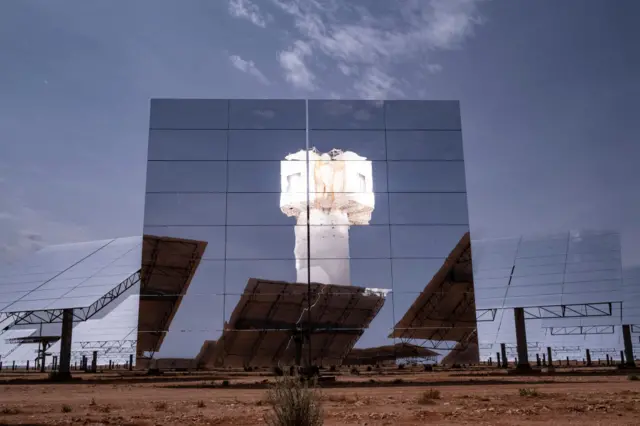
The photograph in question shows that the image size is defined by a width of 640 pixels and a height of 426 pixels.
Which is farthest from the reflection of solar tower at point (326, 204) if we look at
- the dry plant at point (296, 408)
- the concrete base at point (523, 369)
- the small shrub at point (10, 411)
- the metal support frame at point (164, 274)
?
the dry plant at point (296, 408)

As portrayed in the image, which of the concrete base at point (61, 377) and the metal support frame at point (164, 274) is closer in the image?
the metal support frame at point (164, 274)

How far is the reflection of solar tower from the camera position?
24.4 m

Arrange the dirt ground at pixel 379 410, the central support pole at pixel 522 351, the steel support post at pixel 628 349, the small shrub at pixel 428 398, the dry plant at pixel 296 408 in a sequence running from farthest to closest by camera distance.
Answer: the steel support post at pixel 628 349 < the central support pole at pixel 522 351 < the small shrub at pixel 428 398 < the dirt ground at pixel 379 410 < the dry plant at pixel 296 408

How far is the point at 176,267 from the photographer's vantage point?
2375cm

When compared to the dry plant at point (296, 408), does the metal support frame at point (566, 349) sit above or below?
above

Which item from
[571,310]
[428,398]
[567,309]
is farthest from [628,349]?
[428,398]

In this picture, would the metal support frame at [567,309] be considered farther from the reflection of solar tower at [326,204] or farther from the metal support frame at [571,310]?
the reflection of solar tower at [326,204]

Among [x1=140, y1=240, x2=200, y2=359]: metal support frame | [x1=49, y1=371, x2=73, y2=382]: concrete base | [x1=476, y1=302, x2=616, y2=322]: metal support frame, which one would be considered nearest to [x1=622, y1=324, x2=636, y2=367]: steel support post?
[x1=476, y1=302, x2=616, y2=322]: metal support frame

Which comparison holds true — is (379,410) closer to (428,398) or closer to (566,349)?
(428,398)

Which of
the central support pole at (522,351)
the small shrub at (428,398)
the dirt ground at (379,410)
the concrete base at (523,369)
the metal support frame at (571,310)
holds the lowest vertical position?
the dirt ground at (379,410)

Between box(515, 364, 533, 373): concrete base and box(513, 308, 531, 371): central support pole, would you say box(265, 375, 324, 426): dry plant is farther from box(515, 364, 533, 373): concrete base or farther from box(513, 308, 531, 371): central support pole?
box(513, 308, 531, 371): central support pole

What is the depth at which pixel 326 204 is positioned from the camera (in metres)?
25.1

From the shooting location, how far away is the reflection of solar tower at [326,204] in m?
24.4

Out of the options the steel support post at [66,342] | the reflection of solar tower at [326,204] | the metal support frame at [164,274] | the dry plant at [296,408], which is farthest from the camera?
the steel support post at [66,342]
